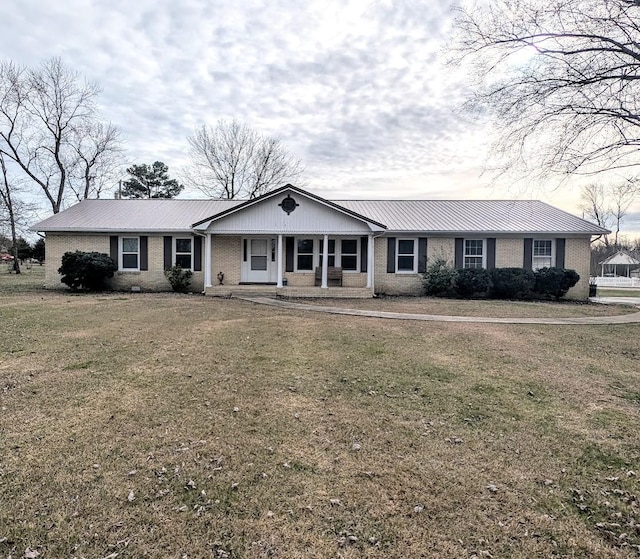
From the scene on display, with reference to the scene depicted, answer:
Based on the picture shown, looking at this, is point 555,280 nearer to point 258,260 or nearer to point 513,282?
point 513,282

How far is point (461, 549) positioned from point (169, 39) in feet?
45.4

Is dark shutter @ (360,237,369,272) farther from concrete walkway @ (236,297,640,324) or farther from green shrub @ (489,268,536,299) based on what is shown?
green shrub @ (489,268,536,299)

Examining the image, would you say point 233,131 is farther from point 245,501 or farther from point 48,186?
point 245,501

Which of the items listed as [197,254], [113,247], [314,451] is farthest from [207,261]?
[314,451]

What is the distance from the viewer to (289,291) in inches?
667

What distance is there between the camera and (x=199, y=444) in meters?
4.06

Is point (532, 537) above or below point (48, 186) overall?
below

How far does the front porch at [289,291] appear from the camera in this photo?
667 inches

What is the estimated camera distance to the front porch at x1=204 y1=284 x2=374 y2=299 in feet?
55.6

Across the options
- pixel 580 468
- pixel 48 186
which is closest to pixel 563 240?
pixel 580 468

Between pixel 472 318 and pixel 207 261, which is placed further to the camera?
pixel 207 261

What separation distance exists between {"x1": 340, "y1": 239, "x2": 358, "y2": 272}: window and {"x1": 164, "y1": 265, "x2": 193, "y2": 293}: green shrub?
6860 millimetres

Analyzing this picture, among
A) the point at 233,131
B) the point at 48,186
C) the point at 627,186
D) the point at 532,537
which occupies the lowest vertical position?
the point at 532,537

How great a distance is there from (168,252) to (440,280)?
12.1m
